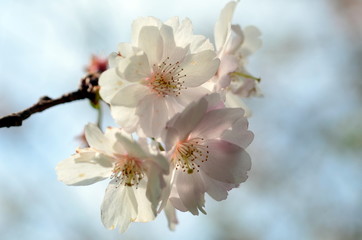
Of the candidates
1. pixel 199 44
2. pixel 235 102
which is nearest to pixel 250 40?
pixel 235 102

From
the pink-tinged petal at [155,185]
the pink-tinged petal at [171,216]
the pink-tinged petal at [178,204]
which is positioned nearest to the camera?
the pink-tinged petal at [155,185]

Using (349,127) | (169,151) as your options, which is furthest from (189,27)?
(349,127)

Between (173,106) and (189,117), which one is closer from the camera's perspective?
(189,117)

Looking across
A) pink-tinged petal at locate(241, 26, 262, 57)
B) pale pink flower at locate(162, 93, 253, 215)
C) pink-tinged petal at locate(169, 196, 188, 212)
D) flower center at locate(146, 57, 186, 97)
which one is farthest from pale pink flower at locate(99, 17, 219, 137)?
pink-tinged petal at locate(241, 26, 262, 57)

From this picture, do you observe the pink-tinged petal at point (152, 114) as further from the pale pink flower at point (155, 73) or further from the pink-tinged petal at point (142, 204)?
the pink-tinged petal at point (142, 204)

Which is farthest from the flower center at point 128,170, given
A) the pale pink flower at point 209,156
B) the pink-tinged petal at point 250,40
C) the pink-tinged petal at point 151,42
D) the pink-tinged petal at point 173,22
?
the pink-tinged petal at point 250,40

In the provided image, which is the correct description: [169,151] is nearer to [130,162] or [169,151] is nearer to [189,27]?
[130,162]

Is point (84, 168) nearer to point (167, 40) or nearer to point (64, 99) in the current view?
point (64, 99)

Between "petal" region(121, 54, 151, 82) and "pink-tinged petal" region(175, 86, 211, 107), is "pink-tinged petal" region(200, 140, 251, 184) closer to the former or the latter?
"pink-tinged petal" region(175, 86, 211, 107)
